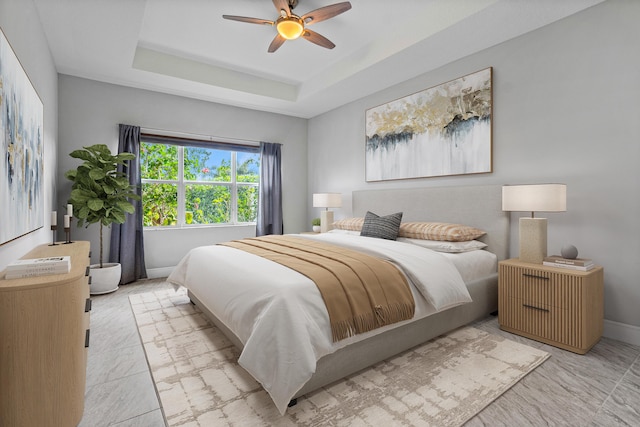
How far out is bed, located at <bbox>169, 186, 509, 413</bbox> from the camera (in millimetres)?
1554

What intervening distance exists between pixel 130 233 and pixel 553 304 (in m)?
4.63

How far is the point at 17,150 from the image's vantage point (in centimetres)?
185

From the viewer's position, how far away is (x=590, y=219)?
102 inches

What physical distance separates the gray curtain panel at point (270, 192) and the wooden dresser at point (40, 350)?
3.93 metres

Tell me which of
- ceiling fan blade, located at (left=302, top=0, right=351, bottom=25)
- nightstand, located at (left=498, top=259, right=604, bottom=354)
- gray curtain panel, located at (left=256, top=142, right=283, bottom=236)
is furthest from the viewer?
gray curtain panel, located at (left=256, top=142, right=283, bottom=236)

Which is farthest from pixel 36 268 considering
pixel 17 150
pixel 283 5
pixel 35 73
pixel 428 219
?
pixel 428 219

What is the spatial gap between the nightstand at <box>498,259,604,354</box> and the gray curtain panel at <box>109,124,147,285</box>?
4261 mm

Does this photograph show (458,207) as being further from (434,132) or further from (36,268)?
(36,268)

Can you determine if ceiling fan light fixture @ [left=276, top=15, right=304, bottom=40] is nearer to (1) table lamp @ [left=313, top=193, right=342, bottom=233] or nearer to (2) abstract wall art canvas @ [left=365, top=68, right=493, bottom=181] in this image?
(2) abstract wall art canvas @ [left=365, top=68, right=493, bottom=181]

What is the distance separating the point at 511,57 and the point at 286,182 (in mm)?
3754

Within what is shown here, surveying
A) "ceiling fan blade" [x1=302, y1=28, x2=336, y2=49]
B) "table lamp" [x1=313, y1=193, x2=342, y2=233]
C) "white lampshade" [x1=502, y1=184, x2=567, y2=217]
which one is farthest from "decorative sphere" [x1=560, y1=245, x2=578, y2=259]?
"table lamp" [x1=313, y1=193, x2=342, y2=233]

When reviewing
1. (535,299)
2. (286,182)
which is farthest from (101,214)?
(535,299)

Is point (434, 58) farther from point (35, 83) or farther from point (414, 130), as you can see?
point (35, 83)

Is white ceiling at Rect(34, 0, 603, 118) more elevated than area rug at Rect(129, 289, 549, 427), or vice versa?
white ceiling at Rect(34, 0, 603, 118)
